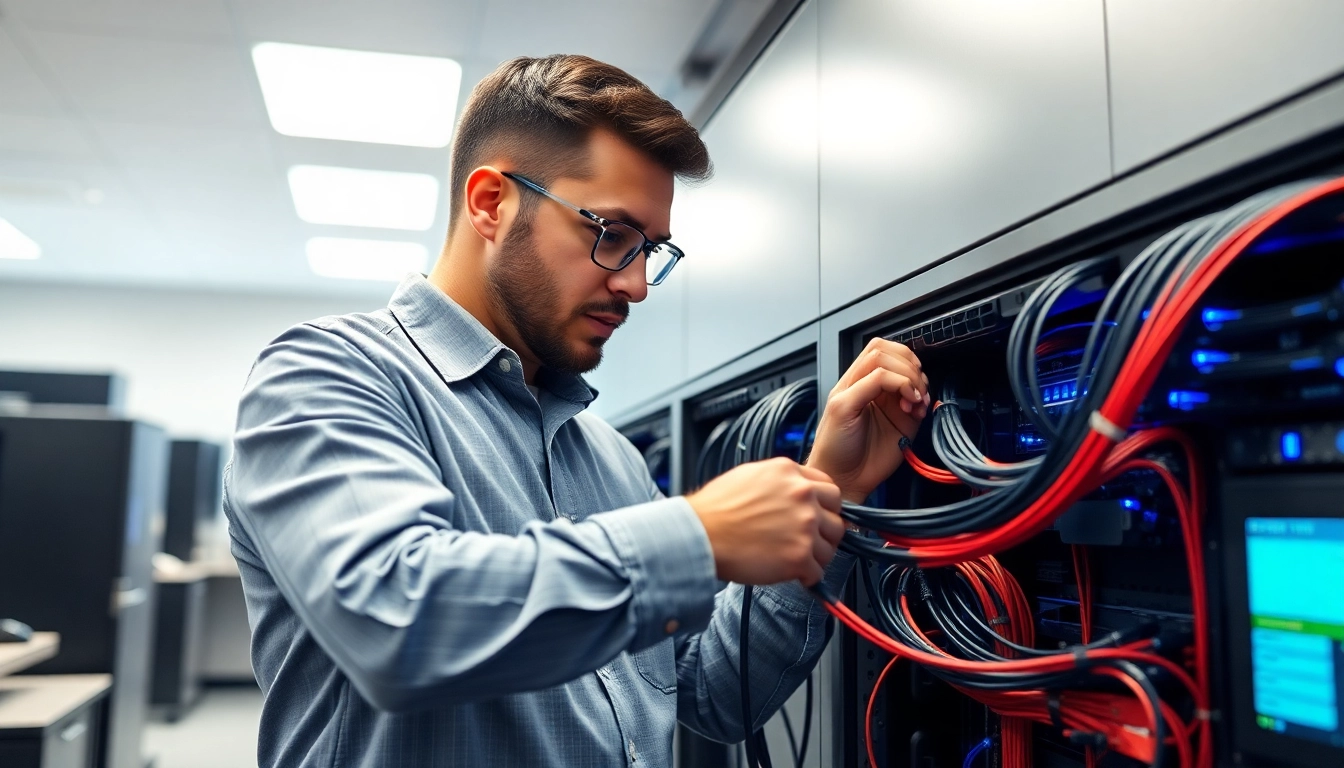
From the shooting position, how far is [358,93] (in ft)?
8.02

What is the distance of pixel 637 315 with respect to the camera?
2.38m

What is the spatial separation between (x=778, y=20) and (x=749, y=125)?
0.61 ft

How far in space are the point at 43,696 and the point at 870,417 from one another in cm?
231

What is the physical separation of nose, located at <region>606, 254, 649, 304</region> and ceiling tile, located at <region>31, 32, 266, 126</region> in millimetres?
1785

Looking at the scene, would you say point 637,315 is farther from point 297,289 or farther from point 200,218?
point 297,289

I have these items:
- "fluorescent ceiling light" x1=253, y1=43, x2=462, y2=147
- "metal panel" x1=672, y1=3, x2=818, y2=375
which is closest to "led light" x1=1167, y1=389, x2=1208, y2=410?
"metal panel" x1=672, y1=3, x2=818, y2=375

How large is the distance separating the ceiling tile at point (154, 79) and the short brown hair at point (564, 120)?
156 cm

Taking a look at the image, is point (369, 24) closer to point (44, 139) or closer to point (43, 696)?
point (44, 139)

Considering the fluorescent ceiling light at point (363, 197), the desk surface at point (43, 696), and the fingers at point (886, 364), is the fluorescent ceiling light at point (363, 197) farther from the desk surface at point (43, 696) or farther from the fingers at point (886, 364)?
the fingers at point (886, 364)

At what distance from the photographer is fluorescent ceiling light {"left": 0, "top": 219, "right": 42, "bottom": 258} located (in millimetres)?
4047

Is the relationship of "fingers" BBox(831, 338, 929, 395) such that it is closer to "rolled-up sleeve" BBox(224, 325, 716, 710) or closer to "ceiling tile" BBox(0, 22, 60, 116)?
"rolled-up sleeve" BBox(224, 325, 716, 710)

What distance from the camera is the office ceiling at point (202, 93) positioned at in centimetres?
198

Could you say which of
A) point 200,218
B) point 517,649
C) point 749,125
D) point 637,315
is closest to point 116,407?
point 200,218

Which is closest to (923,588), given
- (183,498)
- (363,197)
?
(363,197)
